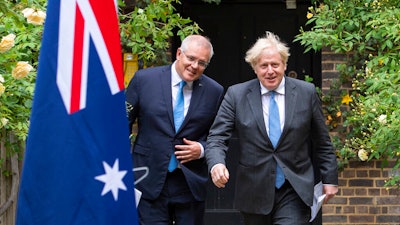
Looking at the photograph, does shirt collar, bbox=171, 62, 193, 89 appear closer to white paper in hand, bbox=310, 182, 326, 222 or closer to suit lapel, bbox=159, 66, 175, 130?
suit lapel, bbox=159, 66, 175, 130

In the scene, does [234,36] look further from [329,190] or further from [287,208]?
[287,208]

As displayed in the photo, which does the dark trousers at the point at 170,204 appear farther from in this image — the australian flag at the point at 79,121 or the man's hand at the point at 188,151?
the australian flag at the point at 79,121

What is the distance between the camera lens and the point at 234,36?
30.2 ft

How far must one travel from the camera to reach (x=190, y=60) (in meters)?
5.89

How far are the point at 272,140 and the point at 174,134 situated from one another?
0.73 meters

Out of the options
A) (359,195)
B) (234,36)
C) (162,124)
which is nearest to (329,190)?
(162,124)

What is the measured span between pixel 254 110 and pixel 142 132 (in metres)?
0.88

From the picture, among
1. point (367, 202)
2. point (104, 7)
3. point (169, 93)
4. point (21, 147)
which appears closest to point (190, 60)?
point (169, 93)

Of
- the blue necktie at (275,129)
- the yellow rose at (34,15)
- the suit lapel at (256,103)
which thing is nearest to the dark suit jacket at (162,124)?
the suit lapel at (256,103)

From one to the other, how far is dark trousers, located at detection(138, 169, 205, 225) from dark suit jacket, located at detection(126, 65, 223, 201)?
0.06 meters

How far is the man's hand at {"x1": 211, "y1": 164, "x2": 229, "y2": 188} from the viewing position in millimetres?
5301

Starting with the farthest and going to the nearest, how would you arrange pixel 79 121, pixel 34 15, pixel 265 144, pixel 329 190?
pixel 329 190 → pixel 265 144 → pixel 34 15 → pixel 79 121

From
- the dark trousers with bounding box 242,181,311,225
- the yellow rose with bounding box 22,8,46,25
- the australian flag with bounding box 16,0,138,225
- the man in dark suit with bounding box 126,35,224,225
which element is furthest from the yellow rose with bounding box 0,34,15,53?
the dark trousers with bounding box 242,181,311,225

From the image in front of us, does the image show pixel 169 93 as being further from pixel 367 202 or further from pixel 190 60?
pixel 367 202
